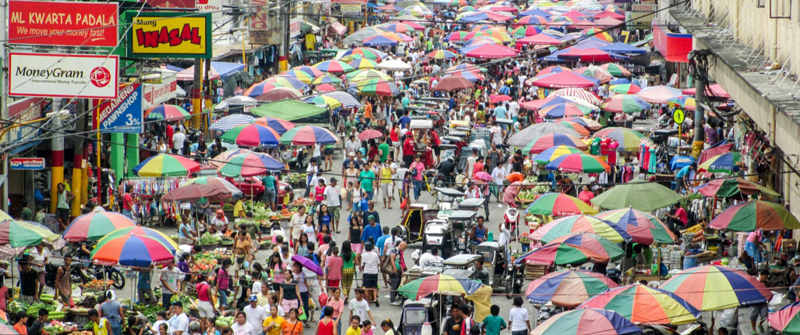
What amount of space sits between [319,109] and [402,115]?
23.6 feet

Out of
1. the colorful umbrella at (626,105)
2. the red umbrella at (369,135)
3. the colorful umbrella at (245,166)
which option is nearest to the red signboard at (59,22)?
the colorful umbrella at (245,166)

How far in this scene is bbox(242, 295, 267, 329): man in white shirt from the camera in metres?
17.0

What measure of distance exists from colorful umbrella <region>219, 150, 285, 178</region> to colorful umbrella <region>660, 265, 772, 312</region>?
37.8ft

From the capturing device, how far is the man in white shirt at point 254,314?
17.0 metres

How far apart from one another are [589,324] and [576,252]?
435 centimetres

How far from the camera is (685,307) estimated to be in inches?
→ 611

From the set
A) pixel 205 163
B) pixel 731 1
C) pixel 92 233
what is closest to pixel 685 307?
pixel 92 233

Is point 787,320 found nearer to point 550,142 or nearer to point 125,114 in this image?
point 550,142

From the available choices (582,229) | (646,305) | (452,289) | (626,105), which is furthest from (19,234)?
(626,105)

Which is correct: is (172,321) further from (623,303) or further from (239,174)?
(239,174)

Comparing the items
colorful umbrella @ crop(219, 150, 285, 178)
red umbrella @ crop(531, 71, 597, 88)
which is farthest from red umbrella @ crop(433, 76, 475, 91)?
colorful umbrella @ crop(219, 150, 285, 178)

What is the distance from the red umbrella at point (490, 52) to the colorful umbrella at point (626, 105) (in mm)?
13024

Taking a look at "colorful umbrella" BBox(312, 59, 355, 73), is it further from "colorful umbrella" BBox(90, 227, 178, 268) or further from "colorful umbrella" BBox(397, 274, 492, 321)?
"colorful umbrella" BBox(397, 274, 492, 321)

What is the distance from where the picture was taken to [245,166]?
2589 centimetres
